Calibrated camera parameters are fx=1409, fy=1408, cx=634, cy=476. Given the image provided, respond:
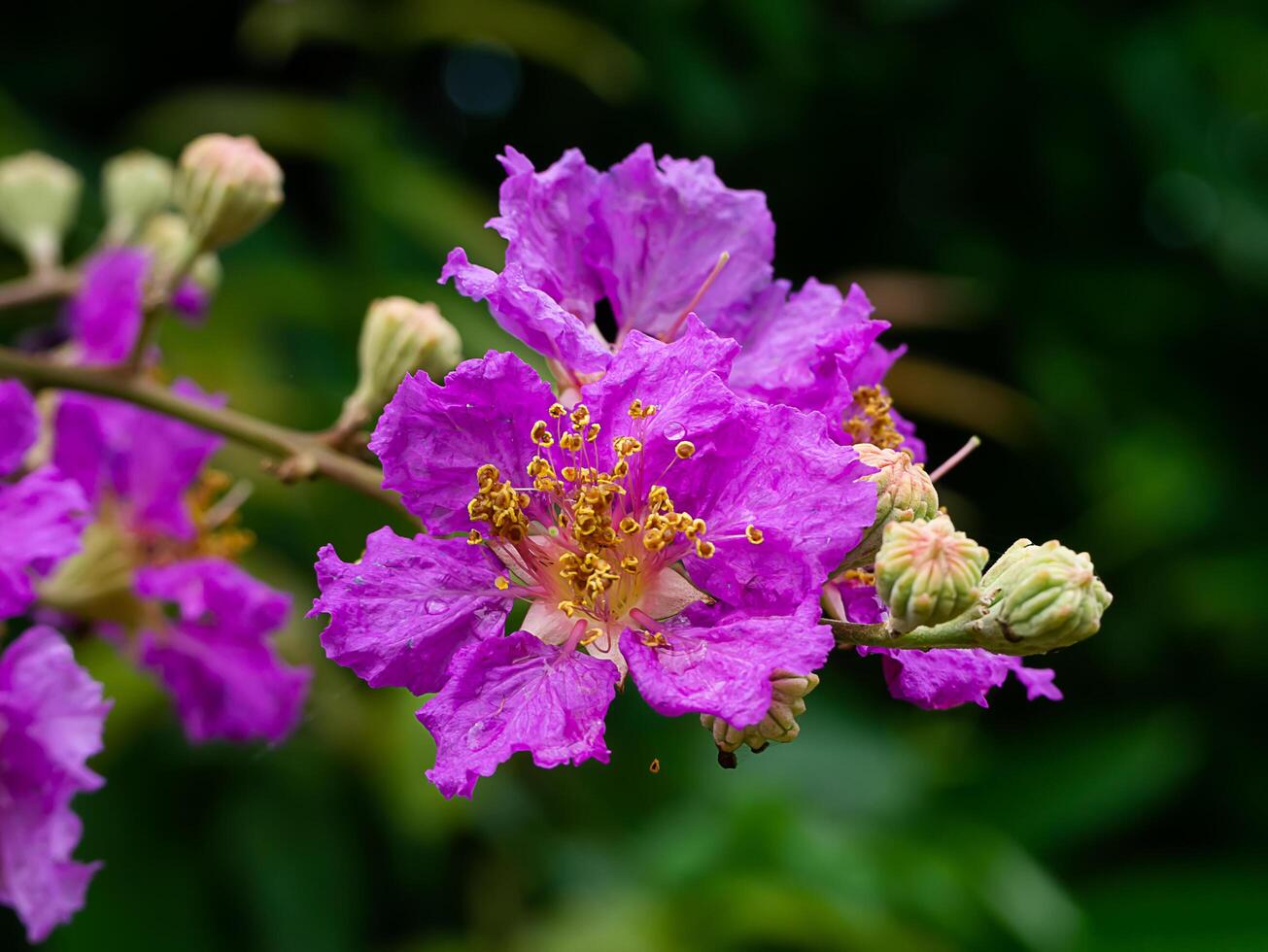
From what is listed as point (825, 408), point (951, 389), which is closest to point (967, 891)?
point (951, 389)

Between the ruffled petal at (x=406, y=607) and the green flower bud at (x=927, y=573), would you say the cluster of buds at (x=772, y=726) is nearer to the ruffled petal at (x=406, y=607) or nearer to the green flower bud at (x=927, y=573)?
the green flower bud at (x=927, y=573)

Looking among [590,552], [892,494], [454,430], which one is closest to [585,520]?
[590,552]

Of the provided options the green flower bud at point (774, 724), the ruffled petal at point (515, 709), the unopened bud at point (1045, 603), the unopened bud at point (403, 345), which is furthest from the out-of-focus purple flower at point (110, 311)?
the unopened bud at point (1045, 603)

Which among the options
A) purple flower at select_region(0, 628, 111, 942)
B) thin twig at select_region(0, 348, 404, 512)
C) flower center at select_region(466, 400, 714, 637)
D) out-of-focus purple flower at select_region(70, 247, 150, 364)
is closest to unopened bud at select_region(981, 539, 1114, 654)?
flower center at select_region(466, 400, 714, 637)

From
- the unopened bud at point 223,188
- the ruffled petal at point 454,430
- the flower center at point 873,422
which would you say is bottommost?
the unopened bud at point 223,188

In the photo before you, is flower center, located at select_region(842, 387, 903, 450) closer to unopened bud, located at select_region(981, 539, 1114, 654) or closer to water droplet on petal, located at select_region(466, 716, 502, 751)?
unopened bud, located at select_region(981, 539, 1114, 654)
